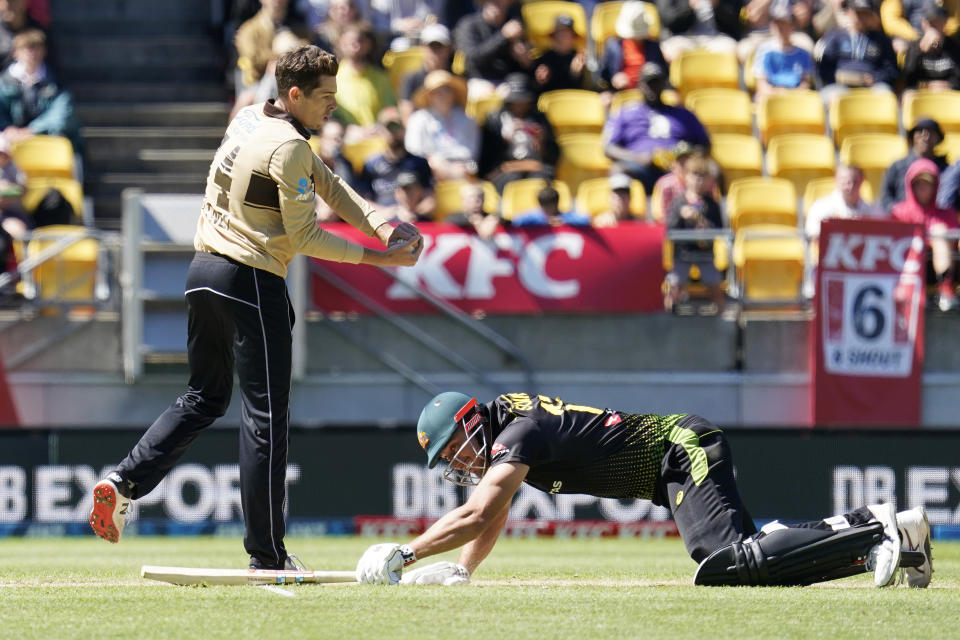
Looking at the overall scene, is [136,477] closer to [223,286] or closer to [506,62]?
[223,286]

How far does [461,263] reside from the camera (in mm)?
15320

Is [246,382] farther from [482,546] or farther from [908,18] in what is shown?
[908,18]

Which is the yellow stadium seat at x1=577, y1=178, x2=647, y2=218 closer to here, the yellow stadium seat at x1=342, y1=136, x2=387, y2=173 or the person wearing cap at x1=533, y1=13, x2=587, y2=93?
the person wearing cap at x1=533, y1=13, x2=587, y2=93

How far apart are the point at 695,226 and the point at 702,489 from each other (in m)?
8.25

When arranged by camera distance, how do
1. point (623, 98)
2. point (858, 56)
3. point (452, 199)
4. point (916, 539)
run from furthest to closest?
1. point (858, 56)
2. point (623, 98)
3. point (452, 199)
4. point (916, 539)

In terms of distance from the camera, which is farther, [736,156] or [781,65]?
[781,65]

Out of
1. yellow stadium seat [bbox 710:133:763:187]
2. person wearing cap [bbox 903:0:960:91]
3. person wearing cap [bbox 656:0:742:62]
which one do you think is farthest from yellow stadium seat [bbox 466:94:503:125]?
person wearing cap [bbox 903:0:960:91]

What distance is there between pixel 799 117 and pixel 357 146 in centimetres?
501

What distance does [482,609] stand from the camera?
6.41m

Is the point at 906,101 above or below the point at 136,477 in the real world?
above

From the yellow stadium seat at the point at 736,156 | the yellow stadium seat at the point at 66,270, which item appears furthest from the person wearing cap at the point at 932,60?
the yellow stadium seat at the point at 66,270

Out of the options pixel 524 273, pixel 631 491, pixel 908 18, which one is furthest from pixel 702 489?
pixel 908 18

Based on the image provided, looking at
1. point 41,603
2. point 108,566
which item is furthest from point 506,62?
point 41,603

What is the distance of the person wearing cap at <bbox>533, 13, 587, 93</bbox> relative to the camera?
18.0m
